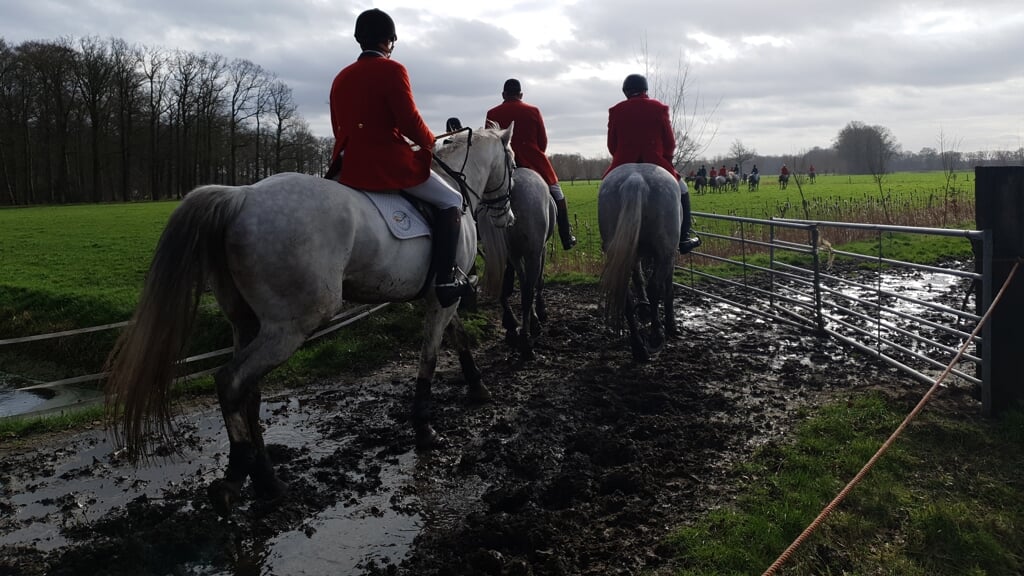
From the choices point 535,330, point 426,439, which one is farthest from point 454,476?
point 535,330

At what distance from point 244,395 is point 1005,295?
5.14 metres

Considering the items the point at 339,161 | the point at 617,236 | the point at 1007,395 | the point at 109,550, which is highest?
the point at 339,161

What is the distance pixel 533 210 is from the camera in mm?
7277

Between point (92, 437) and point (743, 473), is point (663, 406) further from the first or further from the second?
point (92, 437)

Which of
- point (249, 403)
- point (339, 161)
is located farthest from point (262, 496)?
point (339, 161)

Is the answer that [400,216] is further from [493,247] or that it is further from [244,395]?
[493,247]

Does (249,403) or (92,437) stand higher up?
(249,403)

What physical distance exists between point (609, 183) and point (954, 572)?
189 inches

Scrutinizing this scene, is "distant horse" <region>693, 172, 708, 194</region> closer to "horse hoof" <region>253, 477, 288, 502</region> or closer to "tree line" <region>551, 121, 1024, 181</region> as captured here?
"tree line" <region>551, 121, 1024, 181</region>

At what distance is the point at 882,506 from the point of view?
3.54 meters

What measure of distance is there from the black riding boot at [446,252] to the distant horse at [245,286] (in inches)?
18.9

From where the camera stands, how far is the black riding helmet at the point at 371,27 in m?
4.51

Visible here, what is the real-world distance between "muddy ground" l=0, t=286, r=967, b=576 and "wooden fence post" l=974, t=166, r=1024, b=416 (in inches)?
31.1

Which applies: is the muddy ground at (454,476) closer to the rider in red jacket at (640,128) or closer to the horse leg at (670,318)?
the horse leg at (670,318)
